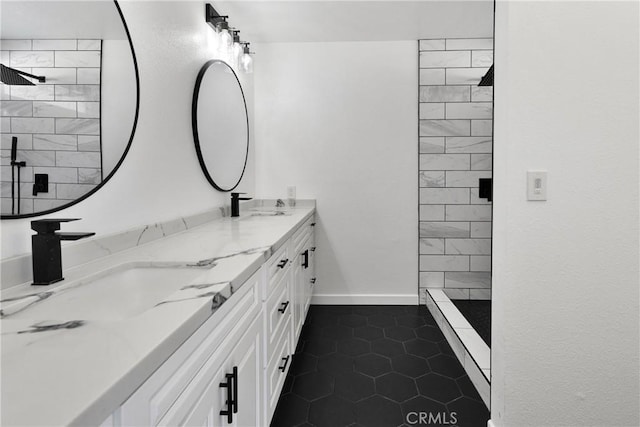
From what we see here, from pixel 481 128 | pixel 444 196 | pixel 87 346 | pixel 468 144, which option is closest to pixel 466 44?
pixel 481 128

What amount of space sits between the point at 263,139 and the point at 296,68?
707 mm

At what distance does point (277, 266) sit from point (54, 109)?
101 cm

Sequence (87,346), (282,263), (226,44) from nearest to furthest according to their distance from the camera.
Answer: (87,346) → (282,263) → (226,44)

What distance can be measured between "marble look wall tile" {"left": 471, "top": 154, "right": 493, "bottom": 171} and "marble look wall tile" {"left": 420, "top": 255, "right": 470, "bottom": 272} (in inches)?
32.0

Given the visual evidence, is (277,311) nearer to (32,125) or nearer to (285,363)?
(285,363)

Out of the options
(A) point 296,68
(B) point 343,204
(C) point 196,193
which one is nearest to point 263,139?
(A) point 296,68

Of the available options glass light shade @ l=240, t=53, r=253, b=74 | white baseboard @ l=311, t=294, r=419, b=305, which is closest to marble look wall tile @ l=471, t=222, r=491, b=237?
white baseboard @ l=311, t=294, r=419, b=305

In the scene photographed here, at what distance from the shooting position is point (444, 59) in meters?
3.49

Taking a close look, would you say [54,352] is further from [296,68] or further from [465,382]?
[296,68]

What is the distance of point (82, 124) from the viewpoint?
1243 millimetres

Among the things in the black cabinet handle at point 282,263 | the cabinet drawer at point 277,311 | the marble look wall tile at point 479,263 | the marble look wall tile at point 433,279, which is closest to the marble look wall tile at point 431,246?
the marble look wall tile at point 433,279

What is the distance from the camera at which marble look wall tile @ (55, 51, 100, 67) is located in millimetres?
1145

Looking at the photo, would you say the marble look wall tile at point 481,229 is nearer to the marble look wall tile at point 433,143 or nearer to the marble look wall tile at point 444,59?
the marble look wall tile at point 433,143

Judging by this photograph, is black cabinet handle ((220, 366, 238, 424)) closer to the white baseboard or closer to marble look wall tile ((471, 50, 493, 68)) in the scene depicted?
the white baseboard
